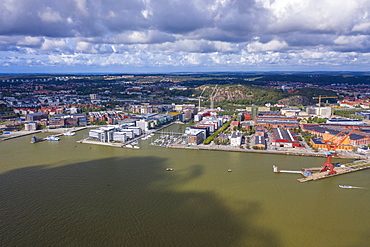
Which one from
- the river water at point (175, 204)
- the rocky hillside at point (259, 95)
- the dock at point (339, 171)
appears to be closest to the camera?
the river water at point (175, 204)

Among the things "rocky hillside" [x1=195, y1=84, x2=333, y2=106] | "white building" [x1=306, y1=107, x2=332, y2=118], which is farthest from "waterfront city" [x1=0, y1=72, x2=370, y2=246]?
"rocky hillside" [x1=195, y1=84, x2=333, y2=106]

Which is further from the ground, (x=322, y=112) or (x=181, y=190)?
(x=322, y=112)

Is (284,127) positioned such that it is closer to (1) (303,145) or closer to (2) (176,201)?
(1) (303,145)

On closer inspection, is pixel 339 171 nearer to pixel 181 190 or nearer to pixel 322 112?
pixel 181 190

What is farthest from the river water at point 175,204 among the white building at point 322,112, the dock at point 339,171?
the white building at point 322,112

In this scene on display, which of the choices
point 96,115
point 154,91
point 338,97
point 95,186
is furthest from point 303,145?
point 154,91

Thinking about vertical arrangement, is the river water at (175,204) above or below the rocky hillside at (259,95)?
below

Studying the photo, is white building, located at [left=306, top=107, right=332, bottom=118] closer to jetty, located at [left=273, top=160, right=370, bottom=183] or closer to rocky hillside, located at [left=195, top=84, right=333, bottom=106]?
rocky hillside, located at [left=195, top=84, right=333, bottom=106]

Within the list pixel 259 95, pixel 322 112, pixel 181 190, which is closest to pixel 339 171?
pixel 181 190

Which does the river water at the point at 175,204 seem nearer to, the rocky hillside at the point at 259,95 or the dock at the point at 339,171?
the dock at the point at 339,171
